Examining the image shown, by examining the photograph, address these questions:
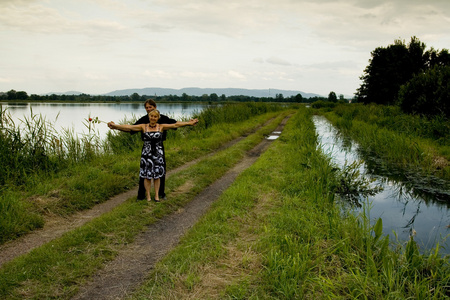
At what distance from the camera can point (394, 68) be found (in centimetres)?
3753

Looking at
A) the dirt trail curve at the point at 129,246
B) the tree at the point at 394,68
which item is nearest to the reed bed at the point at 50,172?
the dirt trail curve at the point at 129,246

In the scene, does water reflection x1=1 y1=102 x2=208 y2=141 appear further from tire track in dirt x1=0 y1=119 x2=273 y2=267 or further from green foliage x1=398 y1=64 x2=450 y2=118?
green foliage x1=398 y1=64 x2=450 y2=118

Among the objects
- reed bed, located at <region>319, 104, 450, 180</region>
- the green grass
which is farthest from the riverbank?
reed bed, located at <region>319, 104, 450, 180</region>

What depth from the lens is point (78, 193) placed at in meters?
6.78

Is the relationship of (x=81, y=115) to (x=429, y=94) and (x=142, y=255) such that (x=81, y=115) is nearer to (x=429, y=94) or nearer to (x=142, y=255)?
(x=429, y=94)

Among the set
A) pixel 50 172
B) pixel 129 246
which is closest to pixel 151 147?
pixel 129 246

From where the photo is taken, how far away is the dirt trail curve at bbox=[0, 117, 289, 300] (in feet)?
12.3

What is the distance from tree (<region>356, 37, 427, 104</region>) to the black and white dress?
35.2 meters

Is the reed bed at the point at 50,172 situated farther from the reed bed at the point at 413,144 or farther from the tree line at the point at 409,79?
the tree line at the point at 409,79

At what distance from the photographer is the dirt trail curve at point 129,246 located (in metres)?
3.74

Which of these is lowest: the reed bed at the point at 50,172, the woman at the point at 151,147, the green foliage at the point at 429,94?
the reed bed at the point at 50,172

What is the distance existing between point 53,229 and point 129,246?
1678mm

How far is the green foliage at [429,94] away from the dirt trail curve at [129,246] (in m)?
14.2

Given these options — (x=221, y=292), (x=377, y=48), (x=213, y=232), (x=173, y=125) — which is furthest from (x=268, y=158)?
(x=377, y=48)
